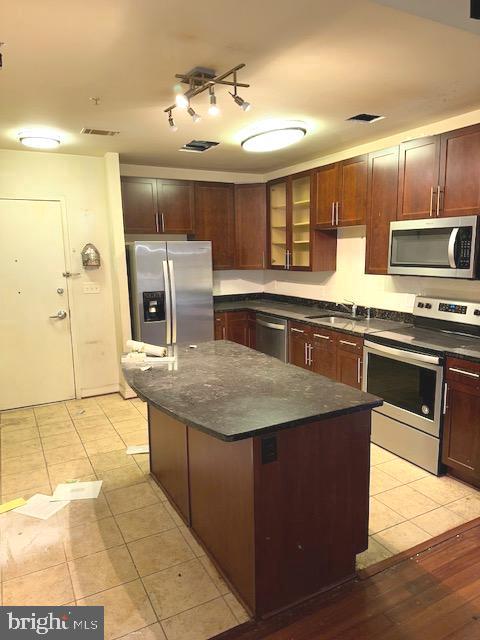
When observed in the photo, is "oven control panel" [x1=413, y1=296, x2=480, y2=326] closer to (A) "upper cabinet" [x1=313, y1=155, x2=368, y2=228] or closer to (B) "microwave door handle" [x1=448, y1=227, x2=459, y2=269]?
(B) "microwave door handle" [x1=448, y1=227, x2=459, y2=269]

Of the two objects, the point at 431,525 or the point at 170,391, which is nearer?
the point at 170,391

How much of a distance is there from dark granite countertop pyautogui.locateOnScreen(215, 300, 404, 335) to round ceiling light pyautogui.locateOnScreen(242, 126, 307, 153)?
63.6 inches

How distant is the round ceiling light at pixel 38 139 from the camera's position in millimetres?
3418

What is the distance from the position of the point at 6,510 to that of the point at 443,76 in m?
3.66

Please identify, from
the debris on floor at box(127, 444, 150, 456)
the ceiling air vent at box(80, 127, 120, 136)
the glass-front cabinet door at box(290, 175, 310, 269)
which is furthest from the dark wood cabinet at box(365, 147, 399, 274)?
the debris on floor at box(127, 444, 150, 456)

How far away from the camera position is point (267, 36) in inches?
74.5

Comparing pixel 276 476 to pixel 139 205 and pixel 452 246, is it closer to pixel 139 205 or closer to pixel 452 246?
pixel 452 246

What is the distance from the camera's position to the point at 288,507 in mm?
1769

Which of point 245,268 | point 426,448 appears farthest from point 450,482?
point 245,268

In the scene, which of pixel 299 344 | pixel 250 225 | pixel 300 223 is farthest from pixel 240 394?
pixel 250 225

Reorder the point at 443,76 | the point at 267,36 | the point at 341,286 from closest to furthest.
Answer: the point at 267,36 → the point at 443,76 → the point at 341,286

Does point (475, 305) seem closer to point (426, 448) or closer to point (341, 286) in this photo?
point (426, 448)

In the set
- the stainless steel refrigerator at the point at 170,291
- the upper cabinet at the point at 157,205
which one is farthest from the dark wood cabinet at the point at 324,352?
the upper cabinet at the point at 157,205

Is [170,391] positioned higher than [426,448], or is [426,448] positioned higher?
[170,391]
